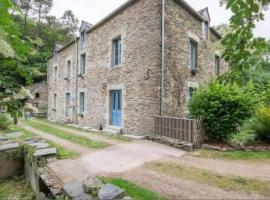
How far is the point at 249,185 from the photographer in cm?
418

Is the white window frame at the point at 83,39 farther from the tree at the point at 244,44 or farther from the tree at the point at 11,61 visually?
the tree at the point at 244,44

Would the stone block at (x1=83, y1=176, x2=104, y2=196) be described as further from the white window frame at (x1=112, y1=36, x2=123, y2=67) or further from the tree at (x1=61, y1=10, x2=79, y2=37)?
the tree at (x1=61, y1=10, x2=79, y2=37)

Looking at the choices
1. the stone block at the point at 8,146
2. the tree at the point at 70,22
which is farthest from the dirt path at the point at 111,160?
the tree at the point at 70,22

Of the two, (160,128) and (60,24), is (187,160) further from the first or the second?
(60,24)

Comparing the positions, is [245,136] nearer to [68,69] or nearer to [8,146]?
[8,146]

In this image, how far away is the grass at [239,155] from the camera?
6.04m

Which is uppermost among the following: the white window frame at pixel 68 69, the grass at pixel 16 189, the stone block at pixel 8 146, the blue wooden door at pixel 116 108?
the white window frame at pixel 68 69

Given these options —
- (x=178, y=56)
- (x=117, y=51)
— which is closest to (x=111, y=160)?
(x=178, y=56)

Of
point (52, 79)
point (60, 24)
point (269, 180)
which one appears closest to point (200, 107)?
point (269, 180)

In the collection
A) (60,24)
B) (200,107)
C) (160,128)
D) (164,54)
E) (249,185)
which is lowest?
(249,185)

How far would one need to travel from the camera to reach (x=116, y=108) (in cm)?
1082

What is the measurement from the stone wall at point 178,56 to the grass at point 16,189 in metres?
5.39

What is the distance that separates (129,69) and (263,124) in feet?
18.6

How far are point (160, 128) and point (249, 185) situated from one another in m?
4.34
